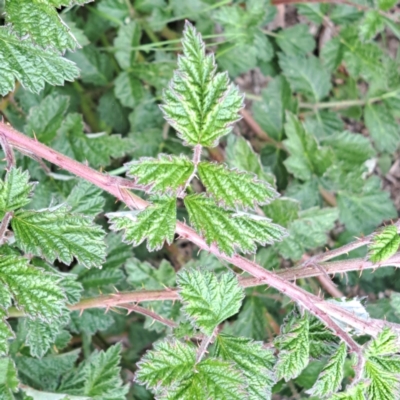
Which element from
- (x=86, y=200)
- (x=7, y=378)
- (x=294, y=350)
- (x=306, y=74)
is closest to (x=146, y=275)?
(x=86, y=200)

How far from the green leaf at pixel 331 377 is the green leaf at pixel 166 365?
0.27 m

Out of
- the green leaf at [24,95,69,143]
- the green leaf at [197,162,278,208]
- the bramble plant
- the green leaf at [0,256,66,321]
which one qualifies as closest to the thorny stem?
the bramble plant

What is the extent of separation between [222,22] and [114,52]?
1.37 feet

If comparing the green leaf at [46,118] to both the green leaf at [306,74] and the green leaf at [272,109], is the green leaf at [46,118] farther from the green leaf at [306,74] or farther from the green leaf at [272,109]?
the green leaf at [306,74]

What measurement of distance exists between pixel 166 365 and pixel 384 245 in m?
0.54

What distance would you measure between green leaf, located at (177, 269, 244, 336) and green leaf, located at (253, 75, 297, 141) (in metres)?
0.99

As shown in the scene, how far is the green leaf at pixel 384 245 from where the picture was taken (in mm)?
1220

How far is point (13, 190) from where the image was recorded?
1.17m

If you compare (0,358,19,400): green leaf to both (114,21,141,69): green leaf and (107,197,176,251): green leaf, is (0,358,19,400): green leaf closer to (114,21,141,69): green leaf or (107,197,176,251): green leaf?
(107,197,176,251): green leaf

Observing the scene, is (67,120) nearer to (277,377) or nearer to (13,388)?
(13,388)

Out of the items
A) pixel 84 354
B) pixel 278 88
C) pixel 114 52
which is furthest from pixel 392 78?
pixel 84 354

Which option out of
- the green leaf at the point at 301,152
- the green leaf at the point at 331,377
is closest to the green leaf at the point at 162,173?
the green leaf at the point at 331,377

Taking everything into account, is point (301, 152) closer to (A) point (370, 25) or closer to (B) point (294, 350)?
Answer: (A) point (370, 25)

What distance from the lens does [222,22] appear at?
196cm
